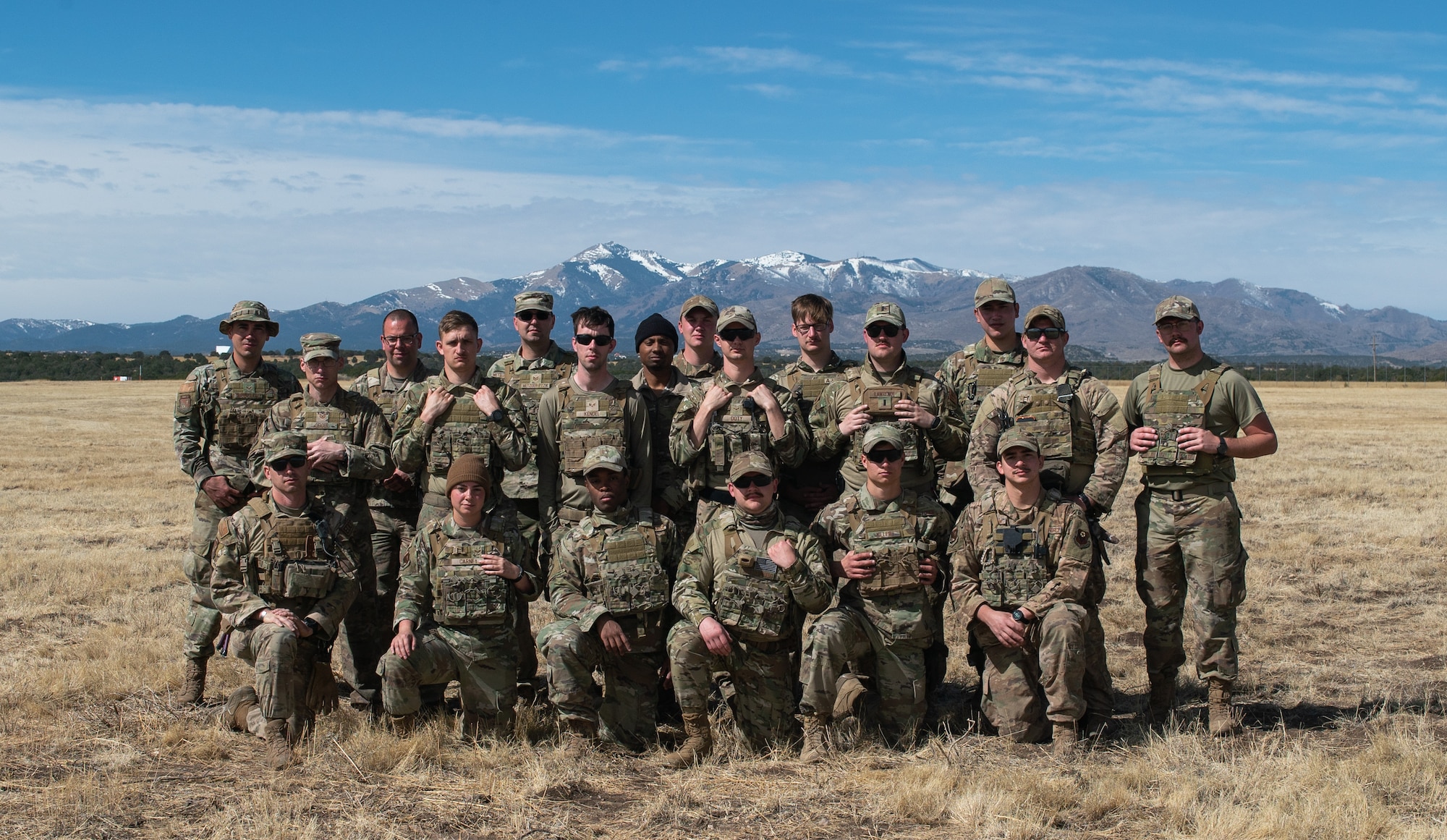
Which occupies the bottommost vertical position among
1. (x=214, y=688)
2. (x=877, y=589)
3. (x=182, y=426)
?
(x=214, y=688)

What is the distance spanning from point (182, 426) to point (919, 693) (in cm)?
586

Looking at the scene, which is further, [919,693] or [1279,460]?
[1279,460]

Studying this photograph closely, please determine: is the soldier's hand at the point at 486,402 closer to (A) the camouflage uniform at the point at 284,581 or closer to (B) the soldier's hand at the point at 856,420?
(A) the camouflage uniform at the point at 284,581

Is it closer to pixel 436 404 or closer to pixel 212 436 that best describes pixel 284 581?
pixel 436 404

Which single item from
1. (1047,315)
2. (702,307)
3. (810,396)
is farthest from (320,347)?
(1047,315)

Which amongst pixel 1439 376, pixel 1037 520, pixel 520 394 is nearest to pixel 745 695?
pixel 1037 520

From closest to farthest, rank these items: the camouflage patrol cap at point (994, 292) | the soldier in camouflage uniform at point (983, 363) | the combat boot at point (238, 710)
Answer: the combat boot at point (238, 710) → the camouflage patrol cap at point (994, 292) → the soldier in camouflage uniform at point (983, 363)

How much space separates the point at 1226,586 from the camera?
23.1ft

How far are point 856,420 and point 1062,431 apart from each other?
4.58 ft

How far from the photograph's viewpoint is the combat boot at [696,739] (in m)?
6.64

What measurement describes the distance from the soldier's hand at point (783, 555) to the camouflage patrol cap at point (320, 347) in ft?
11.8

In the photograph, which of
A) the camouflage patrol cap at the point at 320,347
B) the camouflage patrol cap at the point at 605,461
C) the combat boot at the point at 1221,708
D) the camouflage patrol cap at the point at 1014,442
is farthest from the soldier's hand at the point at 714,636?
the camouflage patrol cap at the point at 320,347

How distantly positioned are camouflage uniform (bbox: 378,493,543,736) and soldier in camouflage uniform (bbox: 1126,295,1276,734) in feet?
13.9

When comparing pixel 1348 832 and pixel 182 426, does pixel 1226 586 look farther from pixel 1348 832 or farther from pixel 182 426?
pixel 182 426
